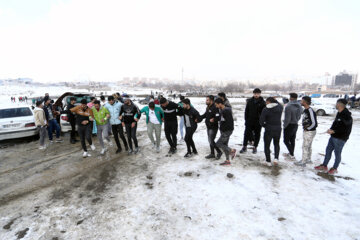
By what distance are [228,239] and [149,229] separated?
117 centimetres

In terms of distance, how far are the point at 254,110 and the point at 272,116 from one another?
36.2 inches

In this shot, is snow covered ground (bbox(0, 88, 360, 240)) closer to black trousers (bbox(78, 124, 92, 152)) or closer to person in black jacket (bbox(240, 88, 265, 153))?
black trousers (bbox(78, 124, 92, 152))

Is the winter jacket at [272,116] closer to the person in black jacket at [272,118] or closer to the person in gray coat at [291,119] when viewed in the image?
the person in black jacket at [272,118]

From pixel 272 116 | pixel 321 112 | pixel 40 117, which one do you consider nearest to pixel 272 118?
pixel 272 116

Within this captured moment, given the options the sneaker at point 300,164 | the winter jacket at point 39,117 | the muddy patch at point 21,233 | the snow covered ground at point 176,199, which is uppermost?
the winter jacket at point 39,117

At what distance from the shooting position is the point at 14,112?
778 cm

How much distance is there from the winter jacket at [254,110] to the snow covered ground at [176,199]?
3.43 ft

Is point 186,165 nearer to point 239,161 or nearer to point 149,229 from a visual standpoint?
point 239,161

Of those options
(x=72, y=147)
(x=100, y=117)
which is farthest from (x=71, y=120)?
(x=100, y=117)

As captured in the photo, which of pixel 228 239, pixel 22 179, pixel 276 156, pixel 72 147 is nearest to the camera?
pixel 228 239

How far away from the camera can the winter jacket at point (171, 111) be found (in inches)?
220

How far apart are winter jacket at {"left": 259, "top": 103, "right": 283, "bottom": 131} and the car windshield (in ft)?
29.3

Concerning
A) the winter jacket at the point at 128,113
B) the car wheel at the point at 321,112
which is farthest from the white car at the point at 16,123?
the car wheel at the point at 321,112

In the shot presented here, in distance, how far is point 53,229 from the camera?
291 centimetres
